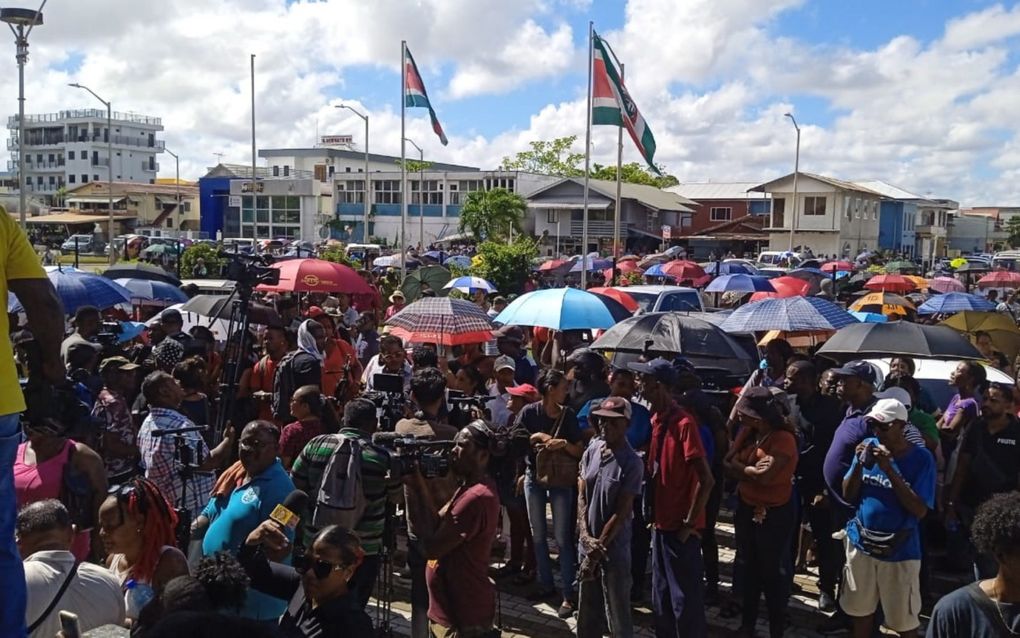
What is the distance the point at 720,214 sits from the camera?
66.7 meters

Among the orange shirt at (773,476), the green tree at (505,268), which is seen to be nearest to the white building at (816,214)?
the green tree at (505,268)

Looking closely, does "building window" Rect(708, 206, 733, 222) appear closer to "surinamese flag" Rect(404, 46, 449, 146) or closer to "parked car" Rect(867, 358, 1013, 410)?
"surinamese flag" Rect(404, 46, 449, 146)

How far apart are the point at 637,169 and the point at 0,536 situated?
76469 mm

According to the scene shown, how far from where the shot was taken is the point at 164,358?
317 inches

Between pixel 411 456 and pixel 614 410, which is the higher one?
pixel 614 410

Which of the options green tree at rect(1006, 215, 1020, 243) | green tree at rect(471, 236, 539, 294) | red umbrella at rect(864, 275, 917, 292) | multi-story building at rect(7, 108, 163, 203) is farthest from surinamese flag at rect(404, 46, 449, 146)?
multi-story building at rect(7, 108, 163, 203)

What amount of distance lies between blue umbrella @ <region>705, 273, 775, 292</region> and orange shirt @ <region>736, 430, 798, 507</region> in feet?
42.0

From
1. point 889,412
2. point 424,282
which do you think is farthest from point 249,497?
point 424,282

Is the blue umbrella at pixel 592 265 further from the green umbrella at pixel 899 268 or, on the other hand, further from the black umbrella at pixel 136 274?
the black umbrella at pixel 136 274

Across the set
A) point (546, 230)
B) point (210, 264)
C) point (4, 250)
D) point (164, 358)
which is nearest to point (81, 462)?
point (4, 250)

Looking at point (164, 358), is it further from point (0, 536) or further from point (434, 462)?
point (0, 536)

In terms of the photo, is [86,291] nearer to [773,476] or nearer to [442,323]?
[442,323]

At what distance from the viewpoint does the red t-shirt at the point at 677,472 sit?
5.69 m

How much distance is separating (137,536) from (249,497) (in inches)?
25.6
